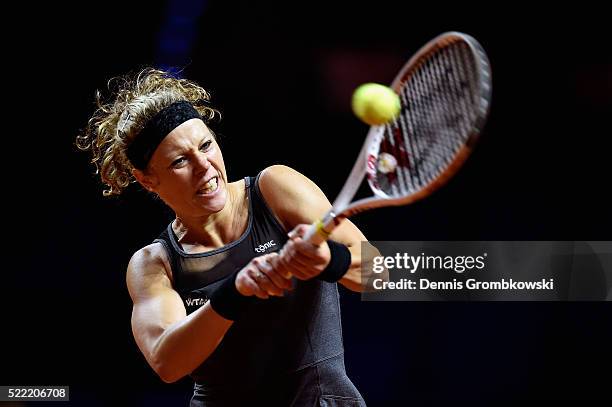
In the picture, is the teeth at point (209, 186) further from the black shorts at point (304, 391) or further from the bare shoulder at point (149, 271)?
the black shorts at point (304, 391)

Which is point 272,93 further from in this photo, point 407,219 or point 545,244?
point 545,244

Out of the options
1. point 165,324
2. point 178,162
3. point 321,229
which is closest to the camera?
point 321,229

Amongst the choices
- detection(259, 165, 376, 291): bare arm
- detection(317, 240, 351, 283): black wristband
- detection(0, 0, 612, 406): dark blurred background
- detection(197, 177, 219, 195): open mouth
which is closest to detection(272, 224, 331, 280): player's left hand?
detection(317, 240, 351, 283): black wristband

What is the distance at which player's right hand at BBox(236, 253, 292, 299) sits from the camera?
5.34 feet

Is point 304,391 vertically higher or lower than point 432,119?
lower

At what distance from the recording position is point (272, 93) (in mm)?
3951

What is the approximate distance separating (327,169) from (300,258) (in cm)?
230

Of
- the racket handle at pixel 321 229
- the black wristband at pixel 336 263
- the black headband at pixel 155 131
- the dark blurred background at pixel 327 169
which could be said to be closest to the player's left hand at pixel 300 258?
the racket handle at pixel 321 229

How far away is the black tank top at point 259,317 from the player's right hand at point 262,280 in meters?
0.32

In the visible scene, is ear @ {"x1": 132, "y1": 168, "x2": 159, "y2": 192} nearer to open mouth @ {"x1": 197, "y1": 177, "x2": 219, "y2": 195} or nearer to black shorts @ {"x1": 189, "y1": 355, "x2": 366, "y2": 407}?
open mouth @ {"x1": 197, "y1": 177, "x2": 219, "y2": 195}

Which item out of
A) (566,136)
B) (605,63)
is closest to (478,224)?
(566,136)

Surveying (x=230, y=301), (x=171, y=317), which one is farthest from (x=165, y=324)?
(x=230, y=301)

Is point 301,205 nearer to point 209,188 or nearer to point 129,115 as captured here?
point 209,188

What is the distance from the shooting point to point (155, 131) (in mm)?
2078
